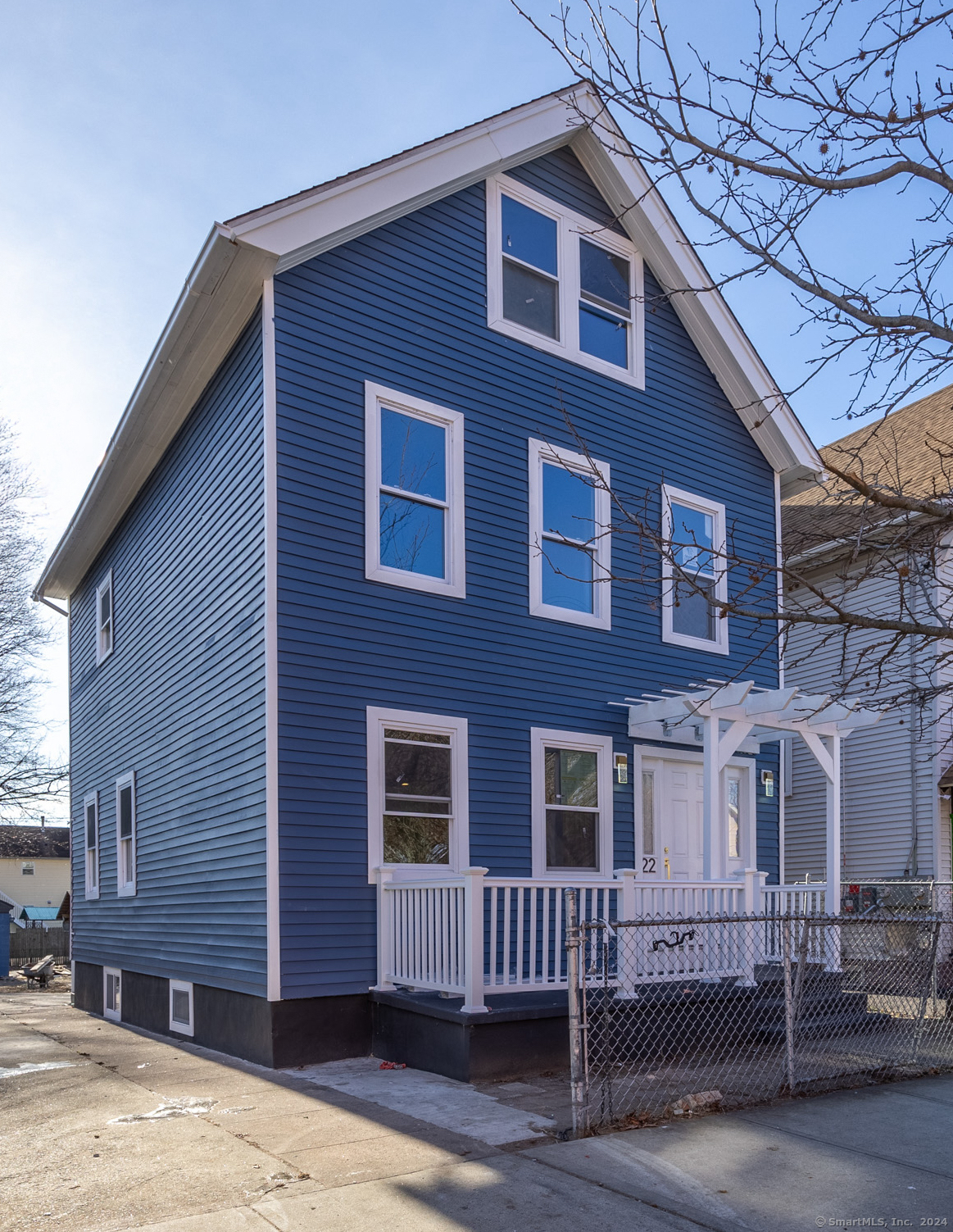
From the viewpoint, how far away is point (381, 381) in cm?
978

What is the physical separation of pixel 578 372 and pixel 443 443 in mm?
2098

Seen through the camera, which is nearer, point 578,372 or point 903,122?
point 903,122

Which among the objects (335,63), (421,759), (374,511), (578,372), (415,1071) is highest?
(335,63)

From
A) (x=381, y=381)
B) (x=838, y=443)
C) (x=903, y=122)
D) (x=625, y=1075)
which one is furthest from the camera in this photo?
(x=838, y=443)

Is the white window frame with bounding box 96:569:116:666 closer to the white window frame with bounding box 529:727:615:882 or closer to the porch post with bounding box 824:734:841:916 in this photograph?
the white window frame with bounding box 529:727:615:882

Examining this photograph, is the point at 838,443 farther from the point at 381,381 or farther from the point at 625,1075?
the point at 625,1075

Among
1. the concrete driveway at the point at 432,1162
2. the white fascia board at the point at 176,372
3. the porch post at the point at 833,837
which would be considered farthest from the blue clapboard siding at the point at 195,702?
the porch post at the point at 833,837

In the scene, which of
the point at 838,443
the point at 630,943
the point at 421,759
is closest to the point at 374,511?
the point at 421,759

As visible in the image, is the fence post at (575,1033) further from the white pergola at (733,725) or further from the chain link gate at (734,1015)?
the white pergola at (733,725)

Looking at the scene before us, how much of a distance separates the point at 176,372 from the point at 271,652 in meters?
3.55

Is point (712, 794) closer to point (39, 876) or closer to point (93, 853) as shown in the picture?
point (93, 853)

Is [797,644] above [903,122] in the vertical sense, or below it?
below

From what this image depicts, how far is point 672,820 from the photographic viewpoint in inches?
460

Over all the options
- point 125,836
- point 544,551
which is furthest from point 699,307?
point 125,836
